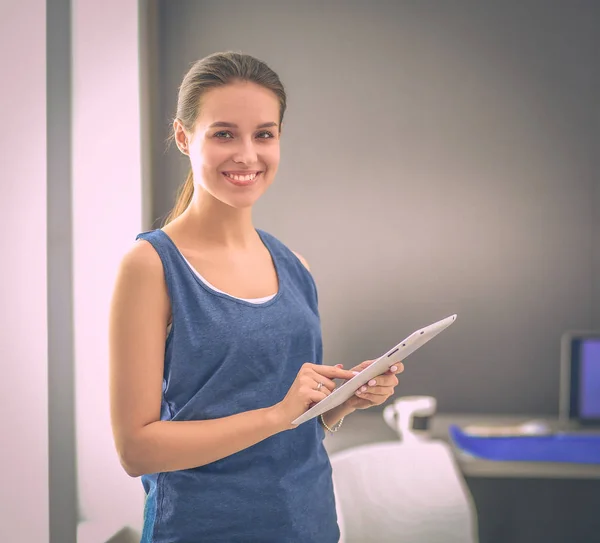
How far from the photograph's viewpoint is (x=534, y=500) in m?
2.21

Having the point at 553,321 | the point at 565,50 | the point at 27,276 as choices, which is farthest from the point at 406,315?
the point at 27,276

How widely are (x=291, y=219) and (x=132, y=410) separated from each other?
2080 mm

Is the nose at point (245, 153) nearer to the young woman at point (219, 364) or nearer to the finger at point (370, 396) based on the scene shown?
the young woman at point (219, 364)

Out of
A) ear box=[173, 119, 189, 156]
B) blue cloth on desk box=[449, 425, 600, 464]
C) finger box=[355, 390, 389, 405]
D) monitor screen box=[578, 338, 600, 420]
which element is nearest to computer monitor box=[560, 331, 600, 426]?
monitor screen box=[578, 338, 600, 420]

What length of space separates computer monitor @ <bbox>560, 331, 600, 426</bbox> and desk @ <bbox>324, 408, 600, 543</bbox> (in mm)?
409

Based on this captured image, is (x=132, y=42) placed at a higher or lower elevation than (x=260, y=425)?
higher

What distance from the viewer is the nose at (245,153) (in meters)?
1.02

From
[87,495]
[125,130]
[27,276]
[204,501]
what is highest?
[125,130]

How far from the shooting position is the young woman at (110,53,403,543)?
3.09 ft

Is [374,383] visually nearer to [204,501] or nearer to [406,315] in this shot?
[204,501]

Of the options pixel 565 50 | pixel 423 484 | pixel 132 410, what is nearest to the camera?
pixel 132 410

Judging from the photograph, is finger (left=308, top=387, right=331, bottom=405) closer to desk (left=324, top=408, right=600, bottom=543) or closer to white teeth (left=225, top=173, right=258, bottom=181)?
white teeth (left=225, top=173, right=258, bottom=181)

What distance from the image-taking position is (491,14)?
2.89 metres

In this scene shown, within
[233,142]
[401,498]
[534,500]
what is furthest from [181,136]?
[534,500]
